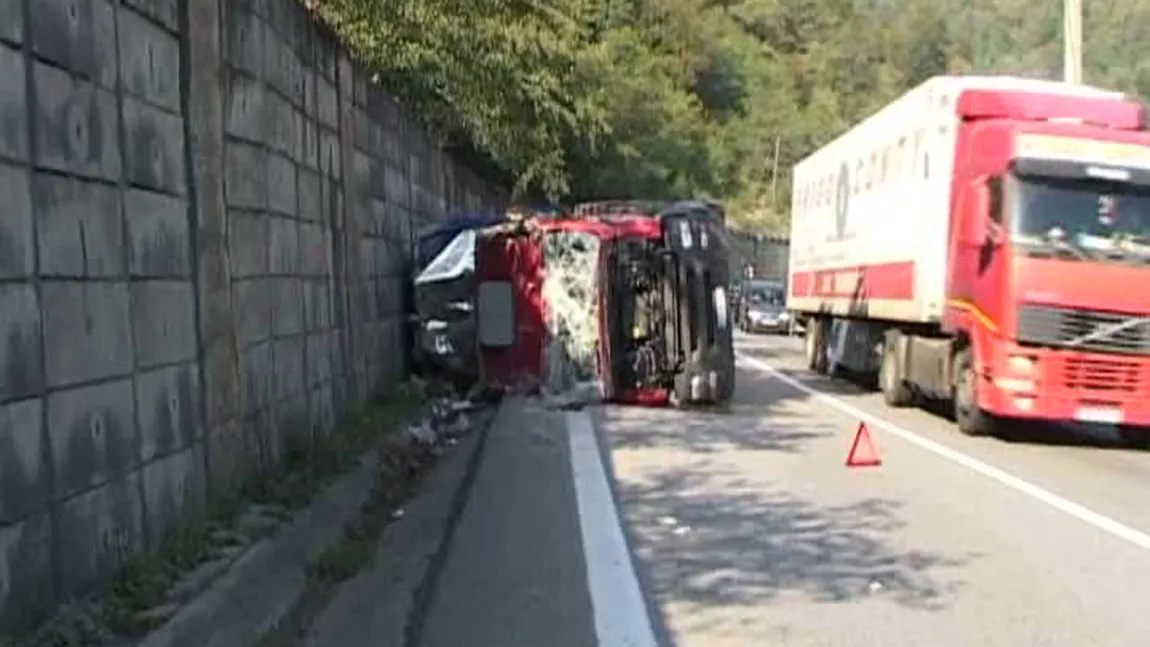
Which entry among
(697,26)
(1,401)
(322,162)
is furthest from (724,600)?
(697,26)

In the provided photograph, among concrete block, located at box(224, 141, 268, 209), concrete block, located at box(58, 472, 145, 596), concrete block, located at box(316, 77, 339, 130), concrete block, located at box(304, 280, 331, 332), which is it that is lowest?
concrete block, located at box(58, 472, 145, 596)

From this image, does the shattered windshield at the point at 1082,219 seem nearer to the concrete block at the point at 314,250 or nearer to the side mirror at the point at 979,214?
the side mirror at the point at 979,214

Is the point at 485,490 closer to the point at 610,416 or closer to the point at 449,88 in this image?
the point at 610,416

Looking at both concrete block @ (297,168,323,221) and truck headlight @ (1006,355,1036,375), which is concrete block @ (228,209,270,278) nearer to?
concrete block @ (297,168,323,221)

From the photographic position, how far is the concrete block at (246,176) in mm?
11164

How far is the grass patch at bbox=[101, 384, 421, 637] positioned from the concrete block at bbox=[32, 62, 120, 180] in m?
1.85

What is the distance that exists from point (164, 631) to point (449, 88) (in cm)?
2325

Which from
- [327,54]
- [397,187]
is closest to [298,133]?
[327,54]

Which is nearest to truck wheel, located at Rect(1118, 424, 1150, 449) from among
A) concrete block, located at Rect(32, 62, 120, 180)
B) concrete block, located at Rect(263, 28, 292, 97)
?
concrete block, located at Rect(263, 28, 292, 97)

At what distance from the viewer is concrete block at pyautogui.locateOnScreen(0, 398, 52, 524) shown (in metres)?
6.43

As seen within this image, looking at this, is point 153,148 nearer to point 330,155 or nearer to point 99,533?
point 99,533

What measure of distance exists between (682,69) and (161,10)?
265ft

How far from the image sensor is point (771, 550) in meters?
11.1

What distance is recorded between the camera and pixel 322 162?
15.7 metres
